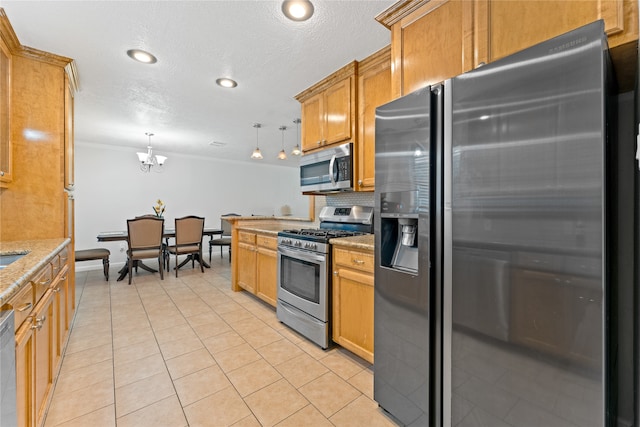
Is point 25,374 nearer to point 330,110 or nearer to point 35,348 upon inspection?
point 35,348

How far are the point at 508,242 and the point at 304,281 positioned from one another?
66.0 inches

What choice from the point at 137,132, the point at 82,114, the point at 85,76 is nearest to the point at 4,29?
the point at 85,76

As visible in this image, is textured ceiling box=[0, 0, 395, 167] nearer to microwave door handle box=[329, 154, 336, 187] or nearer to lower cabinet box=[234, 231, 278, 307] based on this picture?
microwave door handle box=[329, 154, 336, 187]

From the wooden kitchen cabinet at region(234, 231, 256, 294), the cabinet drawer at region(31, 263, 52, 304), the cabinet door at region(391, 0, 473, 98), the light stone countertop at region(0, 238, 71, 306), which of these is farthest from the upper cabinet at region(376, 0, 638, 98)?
the wooden kitchen cabinet at region(234, 231, 256, 294)

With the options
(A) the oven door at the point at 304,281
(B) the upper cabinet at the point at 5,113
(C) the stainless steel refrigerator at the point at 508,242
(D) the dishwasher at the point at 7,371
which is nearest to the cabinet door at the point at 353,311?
(A) the oven door at the point at 304,281

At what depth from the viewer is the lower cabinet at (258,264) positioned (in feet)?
9.67

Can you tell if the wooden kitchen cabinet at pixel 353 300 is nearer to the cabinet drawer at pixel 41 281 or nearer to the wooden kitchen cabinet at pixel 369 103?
the wooden kitchen cabinet at pixel 369 103

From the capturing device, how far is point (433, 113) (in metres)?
1.27

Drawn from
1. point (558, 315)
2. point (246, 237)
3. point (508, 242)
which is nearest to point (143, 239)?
point (246, 237)

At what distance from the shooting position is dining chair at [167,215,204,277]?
15.2 feet

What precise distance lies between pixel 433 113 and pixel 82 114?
4654mm

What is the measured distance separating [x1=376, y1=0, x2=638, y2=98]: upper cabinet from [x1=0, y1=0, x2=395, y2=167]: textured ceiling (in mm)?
248

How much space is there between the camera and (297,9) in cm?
175

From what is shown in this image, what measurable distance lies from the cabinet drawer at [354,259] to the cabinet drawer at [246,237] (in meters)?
1.48
